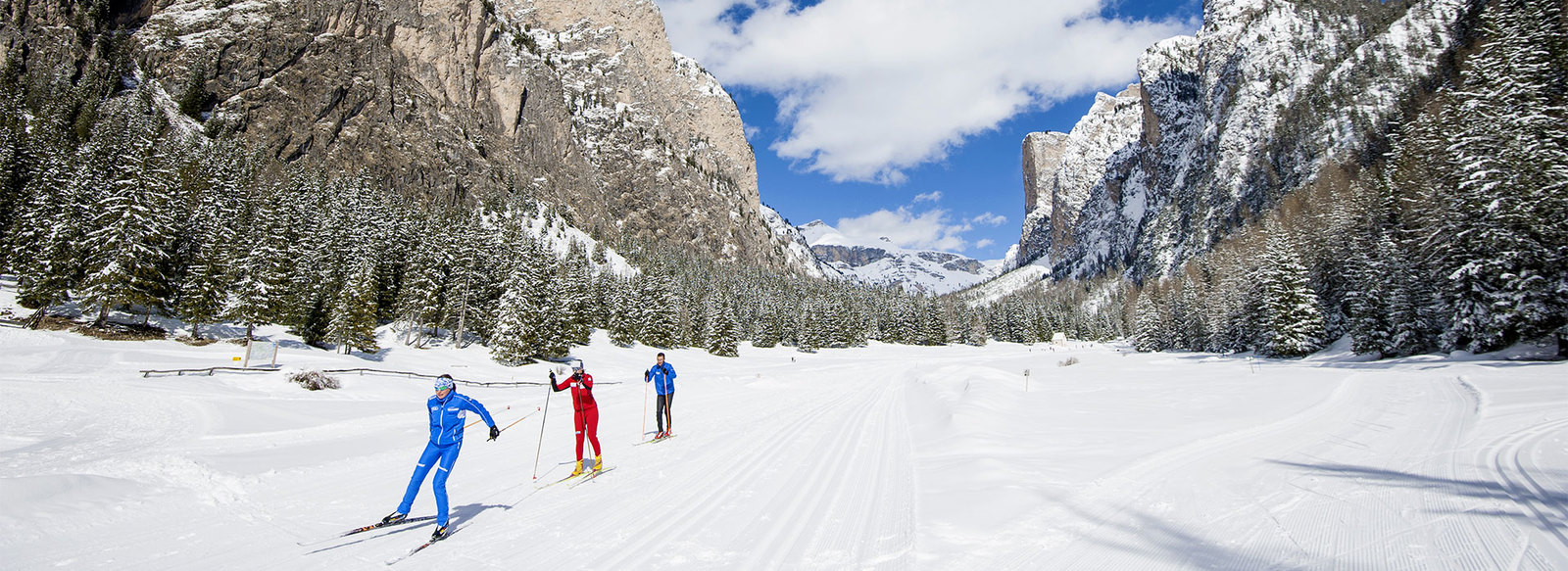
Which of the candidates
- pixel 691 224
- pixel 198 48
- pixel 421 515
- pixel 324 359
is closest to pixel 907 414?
pixel 421 515

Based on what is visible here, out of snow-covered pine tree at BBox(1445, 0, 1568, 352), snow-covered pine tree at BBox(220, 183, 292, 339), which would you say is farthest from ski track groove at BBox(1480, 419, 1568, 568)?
snow-covered pine tree at BBox(220, 183, 292, 339)

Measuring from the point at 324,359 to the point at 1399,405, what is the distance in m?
36.8

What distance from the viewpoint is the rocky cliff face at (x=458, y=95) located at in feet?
310

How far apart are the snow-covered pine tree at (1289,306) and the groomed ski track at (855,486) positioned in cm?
2775

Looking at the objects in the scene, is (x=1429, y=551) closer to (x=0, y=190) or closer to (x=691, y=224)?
(x=0, y=190)

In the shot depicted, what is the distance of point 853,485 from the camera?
24.0 feet

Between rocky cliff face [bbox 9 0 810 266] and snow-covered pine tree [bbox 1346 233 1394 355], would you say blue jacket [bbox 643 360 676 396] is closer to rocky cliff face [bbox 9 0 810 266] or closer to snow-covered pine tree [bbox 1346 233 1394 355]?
snow-covered pine tree [bbox 1346 233 1394 355]

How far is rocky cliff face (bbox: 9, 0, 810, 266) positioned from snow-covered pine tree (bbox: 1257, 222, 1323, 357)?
106m

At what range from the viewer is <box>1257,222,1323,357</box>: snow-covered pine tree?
3700cm

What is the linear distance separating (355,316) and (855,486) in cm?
3642

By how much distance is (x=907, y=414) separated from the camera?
50.2ft

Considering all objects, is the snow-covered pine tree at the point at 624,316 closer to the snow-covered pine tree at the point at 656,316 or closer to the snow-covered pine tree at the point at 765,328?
the snow-covered pine tree at the point at 656,316

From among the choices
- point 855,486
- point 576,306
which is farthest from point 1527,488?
point 576,306

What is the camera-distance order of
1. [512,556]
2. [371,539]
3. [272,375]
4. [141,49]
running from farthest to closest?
[141,49] < [272,375] < [371,539] < [512,556]
